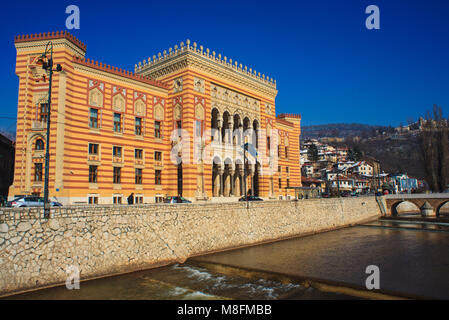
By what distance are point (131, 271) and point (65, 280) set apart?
12.4 ft

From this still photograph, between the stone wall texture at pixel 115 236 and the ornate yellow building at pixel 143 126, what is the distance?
474cm

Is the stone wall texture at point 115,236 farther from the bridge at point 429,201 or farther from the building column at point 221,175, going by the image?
the bridge at point 429,201

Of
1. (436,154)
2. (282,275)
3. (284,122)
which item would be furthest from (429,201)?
(282,275)

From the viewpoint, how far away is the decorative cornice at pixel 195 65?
3616cm

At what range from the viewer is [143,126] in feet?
114

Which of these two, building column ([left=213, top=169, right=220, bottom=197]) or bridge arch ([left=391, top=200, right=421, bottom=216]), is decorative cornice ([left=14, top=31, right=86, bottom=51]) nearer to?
building column ([left=213, top=169, right=220, bottom=197])

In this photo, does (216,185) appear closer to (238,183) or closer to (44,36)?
(238,183)

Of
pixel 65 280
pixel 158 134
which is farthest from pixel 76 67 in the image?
Answer: pixel 65 280

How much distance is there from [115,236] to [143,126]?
1856cm

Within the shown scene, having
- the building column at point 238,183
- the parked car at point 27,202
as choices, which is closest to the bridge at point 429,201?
the building column at point 238,183

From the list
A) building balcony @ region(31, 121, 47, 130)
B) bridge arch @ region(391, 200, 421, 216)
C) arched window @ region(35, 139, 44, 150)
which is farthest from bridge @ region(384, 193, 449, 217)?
building balcony @ region(31, 121, 47, 130)

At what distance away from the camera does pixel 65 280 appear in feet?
Answer: 52.2

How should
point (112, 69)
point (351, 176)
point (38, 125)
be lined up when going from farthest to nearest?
point (351, 176), point (112, 69), point (38, 125)
